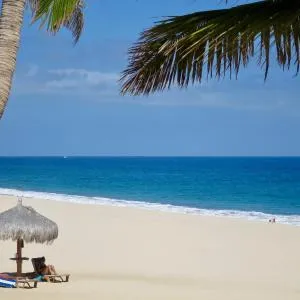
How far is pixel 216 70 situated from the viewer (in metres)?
3.71

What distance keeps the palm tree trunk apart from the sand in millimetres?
4568

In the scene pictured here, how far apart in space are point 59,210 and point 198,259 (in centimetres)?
1294

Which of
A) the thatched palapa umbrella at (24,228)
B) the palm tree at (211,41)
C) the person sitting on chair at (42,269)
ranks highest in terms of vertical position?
the palm tree at (211,41)

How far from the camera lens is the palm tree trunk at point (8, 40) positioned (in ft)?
19.3

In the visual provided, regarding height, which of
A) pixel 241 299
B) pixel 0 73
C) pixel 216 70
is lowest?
pixel 241 299

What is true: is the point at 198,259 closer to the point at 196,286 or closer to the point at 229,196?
the point at 196,286

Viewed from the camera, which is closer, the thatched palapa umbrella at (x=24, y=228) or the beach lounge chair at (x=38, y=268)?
the thatched palapa umbrella at (x=24, y=228)

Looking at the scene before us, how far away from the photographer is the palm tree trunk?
5895 mm

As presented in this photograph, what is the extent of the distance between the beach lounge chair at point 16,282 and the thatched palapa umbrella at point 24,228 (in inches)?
6.5

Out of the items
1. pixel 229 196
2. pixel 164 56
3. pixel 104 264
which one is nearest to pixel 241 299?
pixel 104 264

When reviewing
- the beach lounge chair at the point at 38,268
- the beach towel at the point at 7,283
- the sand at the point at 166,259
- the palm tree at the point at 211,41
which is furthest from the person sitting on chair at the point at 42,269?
the palm tree at the point at 211,41

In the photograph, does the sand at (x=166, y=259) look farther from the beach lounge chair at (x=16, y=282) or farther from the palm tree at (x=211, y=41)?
the palm tree at (x=211, y=41)

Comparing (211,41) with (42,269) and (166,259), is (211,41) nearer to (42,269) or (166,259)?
(42,269)

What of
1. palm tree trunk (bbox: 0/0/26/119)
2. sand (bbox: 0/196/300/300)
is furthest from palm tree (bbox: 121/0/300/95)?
sand (bbox: 0/196/300/300)
